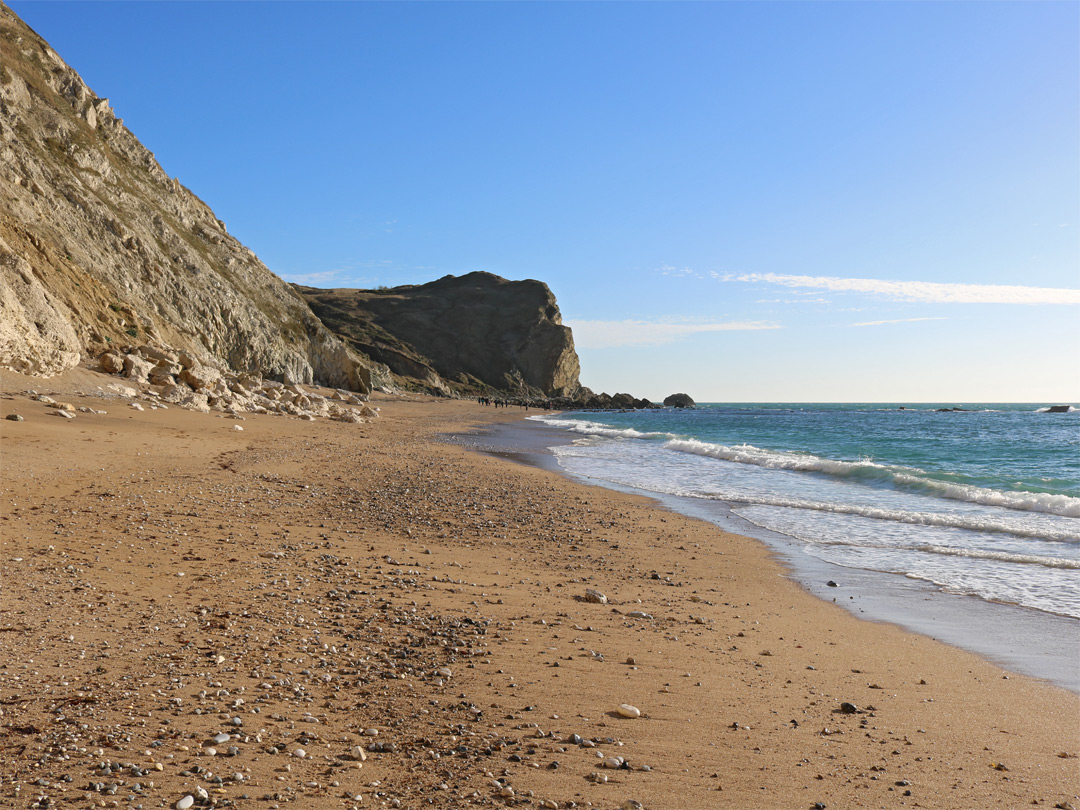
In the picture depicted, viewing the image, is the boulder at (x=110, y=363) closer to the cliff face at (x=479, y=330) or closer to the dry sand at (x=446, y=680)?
the dry sand at (x=446, y=680)

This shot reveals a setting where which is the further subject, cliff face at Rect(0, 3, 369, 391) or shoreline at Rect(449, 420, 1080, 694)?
cliff face at Rect(0, 3, 369, 391)

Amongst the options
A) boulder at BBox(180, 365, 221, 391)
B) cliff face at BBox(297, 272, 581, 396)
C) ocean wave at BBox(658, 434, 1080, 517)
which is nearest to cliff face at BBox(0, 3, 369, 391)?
boulder at BBox(180, 365, 221, 391)

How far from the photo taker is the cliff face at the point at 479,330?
126 m

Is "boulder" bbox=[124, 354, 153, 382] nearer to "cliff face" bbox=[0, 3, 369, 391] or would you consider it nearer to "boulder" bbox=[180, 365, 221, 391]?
"boulder" bbox=[180, 365, 221, 391]

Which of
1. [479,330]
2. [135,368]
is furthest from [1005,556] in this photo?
[479,330]

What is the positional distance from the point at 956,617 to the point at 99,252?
39.6m

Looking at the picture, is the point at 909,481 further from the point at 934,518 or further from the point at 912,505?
the point at 934,518

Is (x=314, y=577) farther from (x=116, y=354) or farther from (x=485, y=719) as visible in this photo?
(x=116, y=354)

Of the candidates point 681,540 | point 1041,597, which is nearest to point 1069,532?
point 1041,597

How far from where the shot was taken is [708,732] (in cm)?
461

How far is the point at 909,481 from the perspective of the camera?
65.3ft

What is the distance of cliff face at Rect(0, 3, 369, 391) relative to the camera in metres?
22.0

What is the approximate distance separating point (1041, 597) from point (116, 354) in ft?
90.0

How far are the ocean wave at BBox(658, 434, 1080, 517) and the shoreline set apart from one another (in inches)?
329
